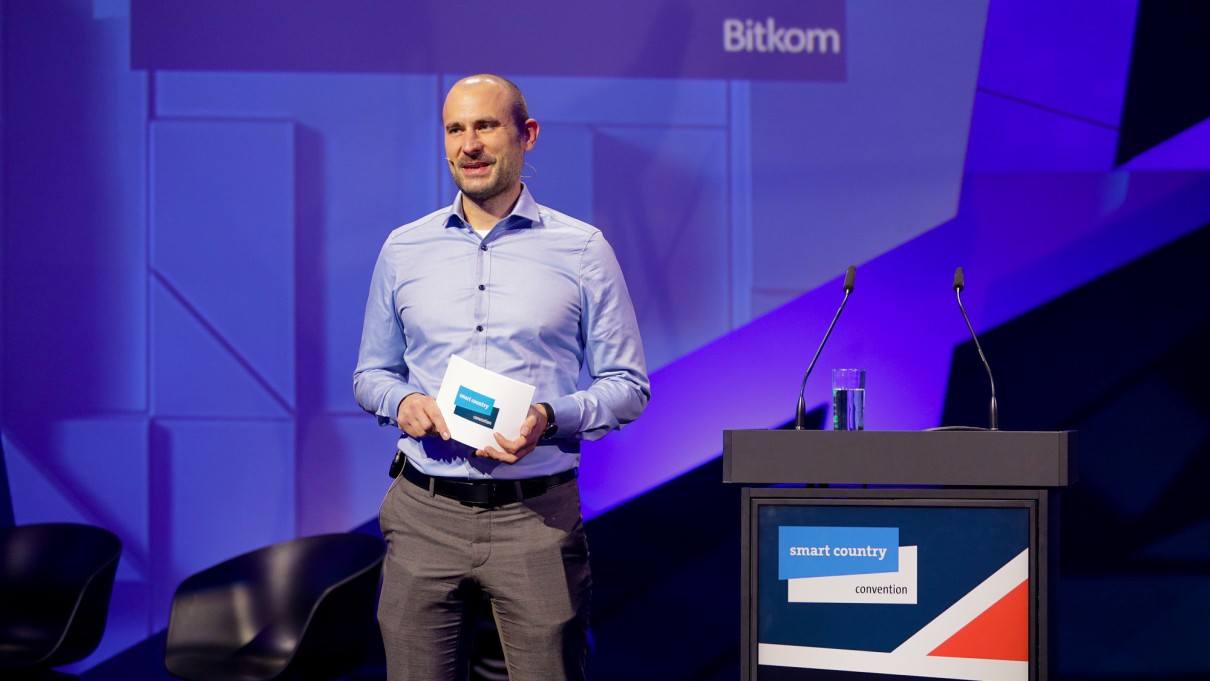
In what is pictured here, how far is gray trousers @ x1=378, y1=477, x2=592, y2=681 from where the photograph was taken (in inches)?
89.5

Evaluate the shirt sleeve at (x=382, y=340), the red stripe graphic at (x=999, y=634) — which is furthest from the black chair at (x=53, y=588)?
the red stripe graphic at (x=999, y=634)

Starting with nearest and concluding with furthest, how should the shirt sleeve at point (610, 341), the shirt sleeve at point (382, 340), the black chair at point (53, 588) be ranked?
the shirt sleeve at point (610, 341) < the shirt sleeve at point (382, 340) < the black chair at point (53, 588)

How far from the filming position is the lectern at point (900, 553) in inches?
95.7

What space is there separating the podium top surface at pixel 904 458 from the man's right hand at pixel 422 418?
0.71 metres

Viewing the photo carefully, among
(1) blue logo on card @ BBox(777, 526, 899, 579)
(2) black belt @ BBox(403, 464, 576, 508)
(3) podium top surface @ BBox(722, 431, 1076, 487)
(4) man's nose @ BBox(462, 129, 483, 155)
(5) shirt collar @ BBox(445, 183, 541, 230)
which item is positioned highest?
(4) man's nose @ BBox(462, 129, 483, 155)

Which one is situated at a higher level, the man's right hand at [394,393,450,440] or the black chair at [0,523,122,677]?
the man's right hand at [394,393,450,440]

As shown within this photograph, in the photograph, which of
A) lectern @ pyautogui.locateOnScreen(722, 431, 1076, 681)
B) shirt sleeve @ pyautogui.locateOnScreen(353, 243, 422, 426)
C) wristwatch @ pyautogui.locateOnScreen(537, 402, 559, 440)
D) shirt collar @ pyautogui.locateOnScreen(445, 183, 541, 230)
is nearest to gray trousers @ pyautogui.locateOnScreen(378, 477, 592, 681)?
wristwatch @ pyautogui.locateOnScreen(537, 402, 559, 440)

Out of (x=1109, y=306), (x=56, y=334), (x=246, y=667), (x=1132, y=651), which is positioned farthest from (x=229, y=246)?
(x=1132, y=651)

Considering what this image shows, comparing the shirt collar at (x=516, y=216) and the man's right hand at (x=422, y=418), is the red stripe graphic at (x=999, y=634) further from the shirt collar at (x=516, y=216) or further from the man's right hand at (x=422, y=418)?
the shirt collar at (x=516, y=216)

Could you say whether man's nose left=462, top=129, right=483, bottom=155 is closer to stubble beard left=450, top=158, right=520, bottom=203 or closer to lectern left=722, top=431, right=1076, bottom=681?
stubble beard left=450, top=158, right=520, bottom=203

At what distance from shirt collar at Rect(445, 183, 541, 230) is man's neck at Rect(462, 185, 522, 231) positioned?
0.01 m

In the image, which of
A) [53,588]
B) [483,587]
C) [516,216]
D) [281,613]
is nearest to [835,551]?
[483,587]

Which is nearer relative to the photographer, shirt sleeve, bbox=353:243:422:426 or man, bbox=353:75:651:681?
man, bbox=353:75:651:681

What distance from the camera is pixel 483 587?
2297 mm
